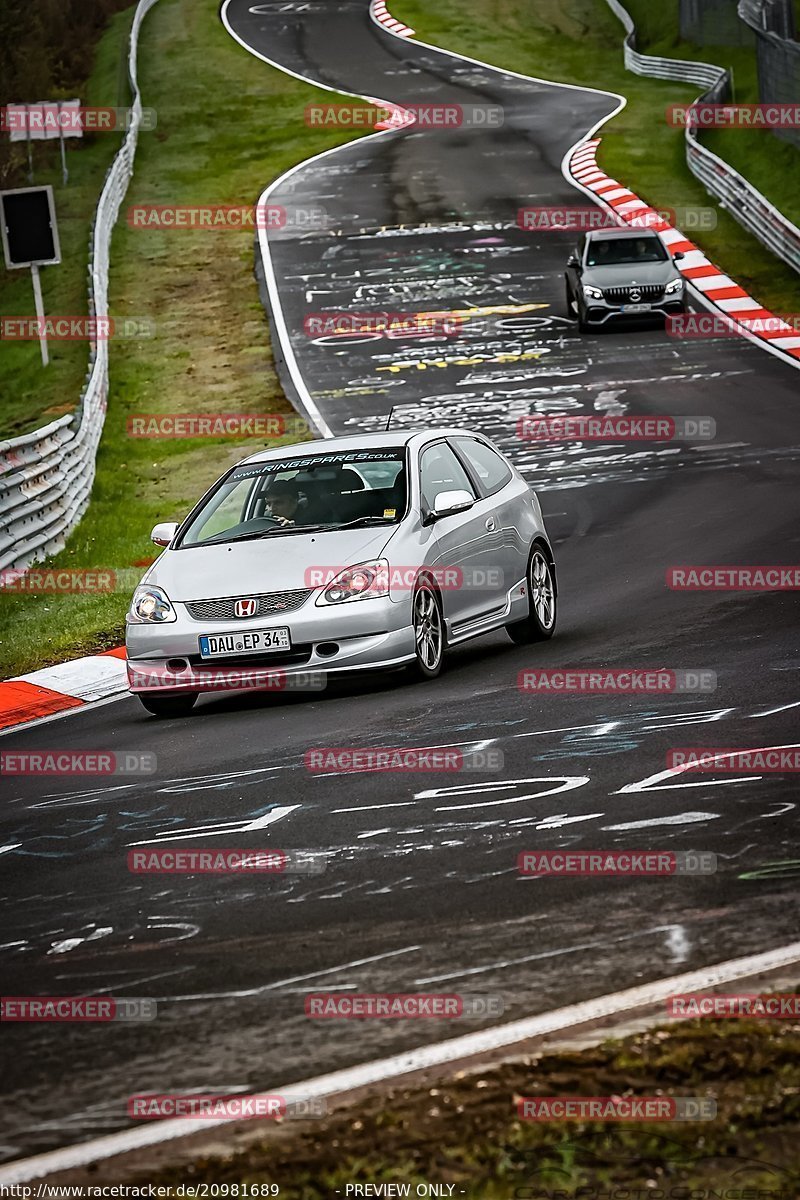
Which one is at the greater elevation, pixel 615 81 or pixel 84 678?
pixel 84 678

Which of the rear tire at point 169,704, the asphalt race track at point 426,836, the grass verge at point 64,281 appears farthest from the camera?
the grass verge at point 64,281

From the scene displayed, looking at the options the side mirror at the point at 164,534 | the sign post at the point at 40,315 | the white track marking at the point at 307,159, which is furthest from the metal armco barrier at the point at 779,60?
the side mirror at the point at 164,534

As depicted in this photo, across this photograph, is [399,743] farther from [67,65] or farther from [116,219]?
[67,65]

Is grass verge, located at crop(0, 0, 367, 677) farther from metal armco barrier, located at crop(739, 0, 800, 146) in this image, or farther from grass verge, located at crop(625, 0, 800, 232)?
metal armco barrier, located at crop(739, 0, 800, 146)

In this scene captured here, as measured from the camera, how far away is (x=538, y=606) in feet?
41.5

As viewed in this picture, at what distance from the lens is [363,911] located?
6316 millimetres

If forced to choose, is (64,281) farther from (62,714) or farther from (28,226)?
(62,714)

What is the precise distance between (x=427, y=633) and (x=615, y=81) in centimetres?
4760

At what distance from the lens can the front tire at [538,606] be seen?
12594mm

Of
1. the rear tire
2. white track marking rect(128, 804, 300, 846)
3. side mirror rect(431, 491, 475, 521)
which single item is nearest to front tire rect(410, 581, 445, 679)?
side mirror rect(431, 491, 475, 521)

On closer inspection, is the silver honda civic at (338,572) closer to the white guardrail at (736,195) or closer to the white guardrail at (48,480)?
the white guardrail at (48,480)

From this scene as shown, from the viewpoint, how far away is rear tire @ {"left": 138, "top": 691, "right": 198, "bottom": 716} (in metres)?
11.3

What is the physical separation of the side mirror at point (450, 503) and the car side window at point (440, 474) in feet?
0.42

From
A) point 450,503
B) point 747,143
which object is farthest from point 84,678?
point 747,143
